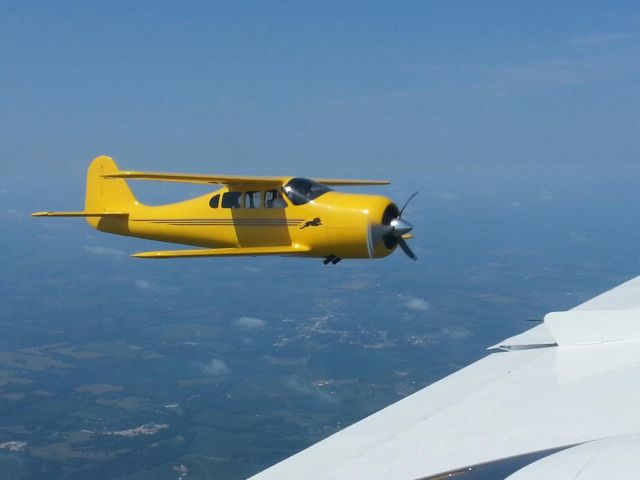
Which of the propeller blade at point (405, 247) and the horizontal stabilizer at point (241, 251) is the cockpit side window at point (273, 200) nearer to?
the horizontal stabilizer at point (241, 251)

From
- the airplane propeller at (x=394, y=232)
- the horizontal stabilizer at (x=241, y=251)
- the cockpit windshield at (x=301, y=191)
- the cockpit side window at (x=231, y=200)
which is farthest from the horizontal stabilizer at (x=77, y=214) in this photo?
the airplane propeller at (x=394, y=232)

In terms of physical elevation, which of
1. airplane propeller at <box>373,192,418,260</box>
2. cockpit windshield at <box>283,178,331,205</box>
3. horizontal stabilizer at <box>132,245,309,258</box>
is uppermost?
cockpit windshield at <box>283,178,331,205</box>

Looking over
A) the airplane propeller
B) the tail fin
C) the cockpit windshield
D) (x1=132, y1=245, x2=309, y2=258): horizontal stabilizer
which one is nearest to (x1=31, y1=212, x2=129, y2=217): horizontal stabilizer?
the tail fin

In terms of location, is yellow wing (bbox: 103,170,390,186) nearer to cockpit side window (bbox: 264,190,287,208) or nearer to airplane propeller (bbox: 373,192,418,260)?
cockpit side window (bbox: 264,190,287,208)

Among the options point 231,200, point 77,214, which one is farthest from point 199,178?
point 77,214

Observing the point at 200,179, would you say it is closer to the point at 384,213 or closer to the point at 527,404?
the point at 384,213

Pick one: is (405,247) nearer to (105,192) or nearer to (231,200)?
(231,200)

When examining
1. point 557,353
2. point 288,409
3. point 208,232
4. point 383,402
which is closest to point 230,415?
point 288,409
